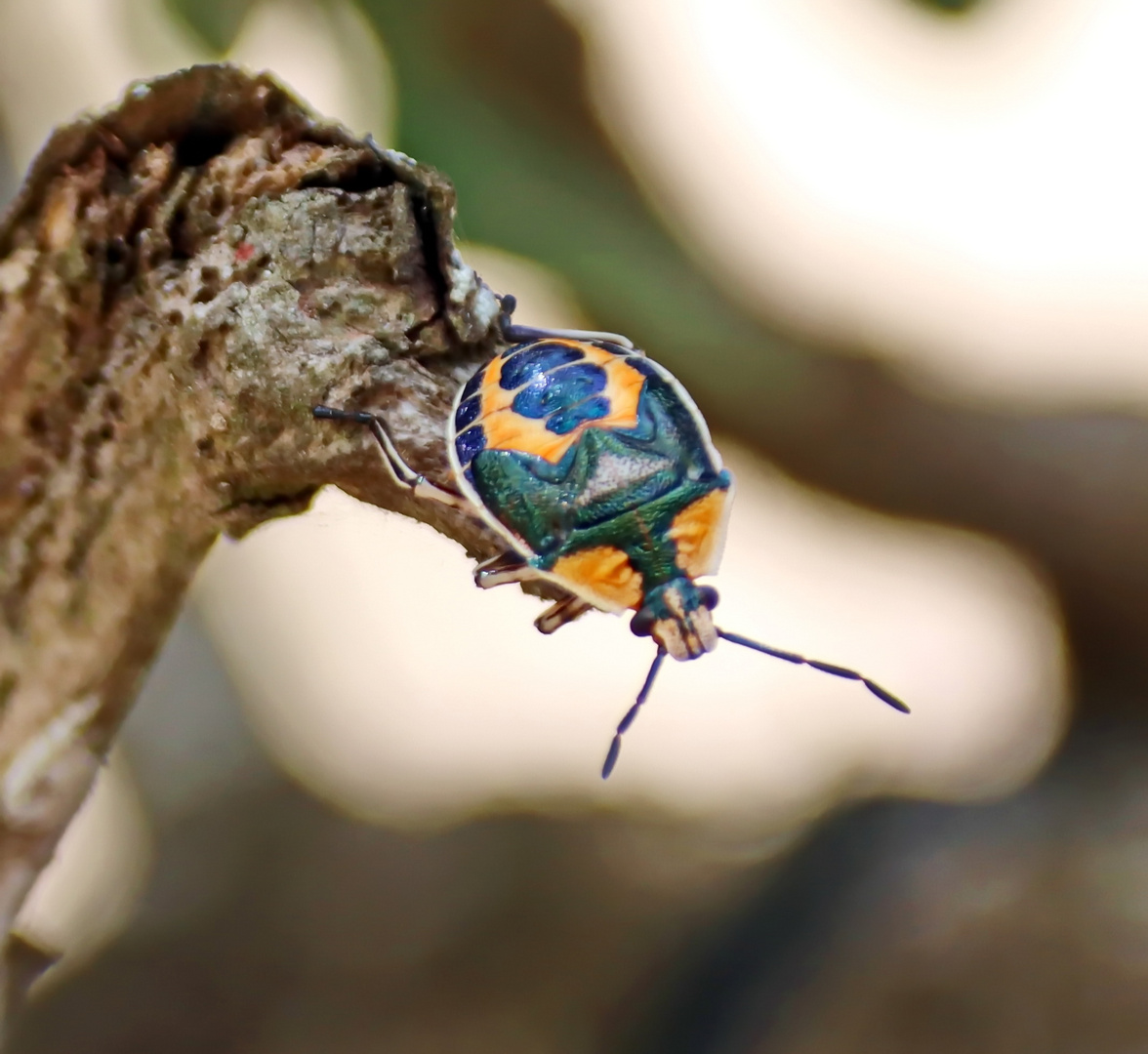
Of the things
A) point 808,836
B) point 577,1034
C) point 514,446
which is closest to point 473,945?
point 577,1034

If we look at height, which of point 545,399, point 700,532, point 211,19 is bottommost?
point 700,532

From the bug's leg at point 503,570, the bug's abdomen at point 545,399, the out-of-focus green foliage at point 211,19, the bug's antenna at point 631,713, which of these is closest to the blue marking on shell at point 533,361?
the bug's abdomen at point 545,399

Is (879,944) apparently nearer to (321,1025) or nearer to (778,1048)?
(778,1048)

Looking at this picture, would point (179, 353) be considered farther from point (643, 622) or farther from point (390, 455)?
point (643, 622)

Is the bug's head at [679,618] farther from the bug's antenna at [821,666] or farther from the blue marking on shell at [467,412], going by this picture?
the blue marking on shell at [467,412]

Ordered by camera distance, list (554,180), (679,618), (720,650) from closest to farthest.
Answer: (679,618), (554,180), (720,650)

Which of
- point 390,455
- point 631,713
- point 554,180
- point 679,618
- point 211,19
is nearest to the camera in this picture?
point 390,455

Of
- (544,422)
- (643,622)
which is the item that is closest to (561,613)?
(643,622)
